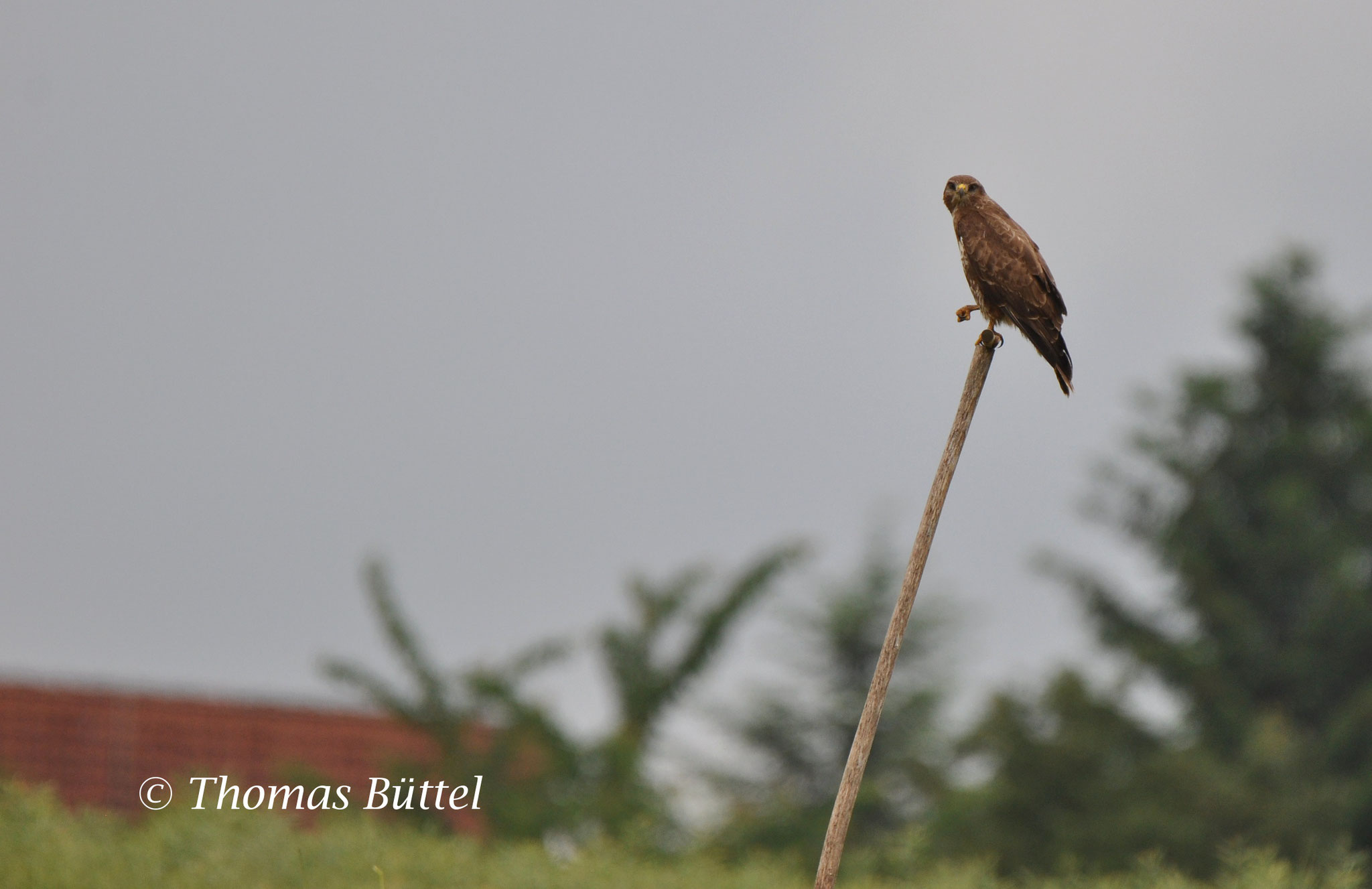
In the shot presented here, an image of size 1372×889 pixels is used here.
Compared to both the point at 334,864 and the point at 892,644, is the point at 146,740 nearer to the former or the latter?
the point at 334,864

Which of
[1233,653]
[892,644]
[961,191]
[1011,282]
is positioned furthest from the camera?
[1233,653]

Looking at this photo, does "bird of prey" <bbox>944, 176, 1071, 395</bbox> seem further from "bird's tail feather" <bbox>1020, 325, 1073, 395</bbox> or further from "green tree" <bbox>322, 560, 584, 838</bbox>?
"green tree" <bbox>322, 560, 584, 838</bbox>

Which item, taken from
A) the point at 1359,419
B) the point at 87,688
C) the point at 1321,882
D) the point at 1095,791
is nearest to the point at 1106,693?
the point at 1095,791

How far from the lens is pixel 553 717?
1306cm

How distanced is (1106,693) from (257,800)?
12526 mm

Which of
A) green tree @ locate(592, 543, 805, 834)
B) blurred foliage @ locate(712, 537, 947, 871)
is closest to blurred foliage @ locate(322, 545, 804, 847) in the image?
green tree @ locate(592, 543, 805, 834)

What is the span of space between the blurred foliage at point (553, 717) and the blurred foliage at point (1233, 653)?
14.0 feet

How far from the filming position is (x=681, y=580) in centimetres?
1373

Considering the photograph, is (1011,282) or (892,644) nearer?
(892,644)

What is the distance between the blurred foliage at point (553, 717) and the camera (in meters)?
12.6

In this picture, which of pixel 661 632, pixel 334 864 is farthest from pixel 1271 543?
pixel 334 864

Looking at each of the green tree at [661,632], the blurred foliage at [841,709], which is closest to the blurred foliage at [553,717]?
the green tree at [661,632]

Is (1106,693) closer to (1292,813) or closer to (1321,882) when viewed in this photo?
(1292,813)

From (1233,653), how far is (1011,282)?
17.5m
